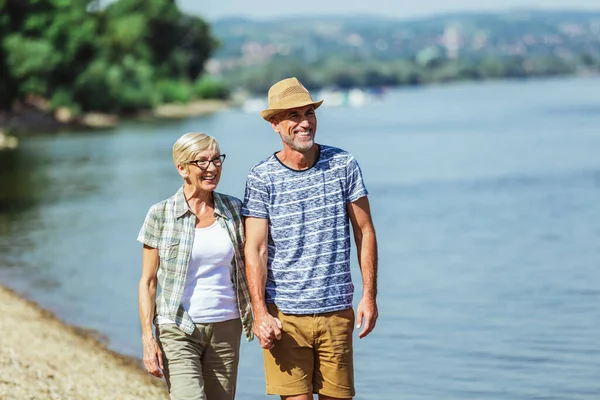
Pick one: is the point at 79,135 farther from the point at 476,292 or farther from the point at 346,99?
the point at 346,99

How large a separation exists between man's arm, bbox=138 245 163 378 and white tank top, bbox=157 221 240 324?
78 mm

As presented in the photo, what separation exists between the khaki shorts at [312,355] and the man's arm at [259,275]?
7cm

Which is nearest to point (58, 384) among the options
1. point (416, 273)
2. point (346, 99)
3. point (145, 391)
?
point (145, 391)

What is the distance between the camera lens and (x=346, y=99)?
437ft

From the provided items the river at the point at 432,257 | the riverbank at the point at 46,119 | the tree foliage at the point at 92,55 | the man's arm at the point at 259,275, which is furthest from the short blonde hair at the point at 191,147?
the tree foliage at the point at 92,55

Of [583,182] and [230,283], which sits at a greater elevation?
[230,283]

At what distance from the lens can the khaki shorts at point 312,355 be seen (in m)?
5.24

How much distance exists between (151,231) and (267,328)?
687 millimetres

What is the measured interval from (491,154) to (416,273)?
2860cm

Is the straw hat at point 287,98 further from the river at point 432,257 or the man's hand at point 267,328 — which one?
the river at point 432,257

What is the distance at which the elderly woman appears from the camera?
17.4 ft

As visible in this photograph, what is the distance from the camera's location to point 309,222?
516 cm

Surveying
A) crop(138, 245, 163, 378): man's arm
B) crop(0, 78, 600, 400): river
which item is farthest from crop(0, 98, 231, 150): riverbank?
crop(138, 245, 163, 378): man's arm

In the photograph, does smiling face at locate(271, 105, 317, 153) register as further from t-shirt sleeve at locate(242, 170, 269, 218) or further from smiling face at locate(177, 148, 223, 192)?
smiling face at locate(177, 148, 223, 192)
